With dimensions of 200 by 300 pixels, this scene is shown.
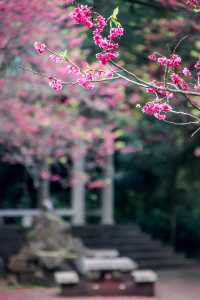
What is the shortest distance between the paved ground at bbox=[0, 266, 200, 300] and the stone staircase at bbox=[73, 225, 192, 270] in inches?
59.0

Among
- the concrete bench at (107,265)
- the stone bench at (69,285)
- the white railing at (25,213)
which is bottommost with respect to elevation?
the white railing at (25,213)

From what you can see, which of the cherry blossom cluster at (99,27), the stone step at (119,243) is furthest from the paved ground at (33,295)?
the cherry blossom cluster at (99,27)

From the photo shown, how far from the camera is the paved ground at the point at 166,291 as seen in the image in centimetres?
1097

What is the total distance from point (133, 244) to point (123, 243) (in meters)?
0.29

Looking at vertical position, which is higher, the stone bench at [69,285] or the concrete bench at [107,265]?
the concrete bench at [107,265]

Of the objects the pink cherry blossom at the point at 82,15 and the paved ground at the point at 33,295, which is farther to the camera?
the paved ground at the point at 33,295

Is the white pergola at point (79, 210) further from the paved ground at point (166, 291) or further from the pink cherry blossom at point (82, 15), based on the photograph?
the pink cherry blossom at point (82, 15)

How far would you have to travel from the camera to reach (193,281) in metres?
13.7

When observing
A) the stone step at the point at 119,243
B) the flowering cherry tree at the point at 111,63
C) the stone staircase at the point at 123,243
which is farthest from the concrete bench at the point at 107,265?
the flowering cherry tree at the point at 111,63

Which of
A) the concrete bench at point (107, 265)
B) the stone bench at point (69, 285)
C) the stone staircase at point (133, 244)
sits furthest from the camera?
the stone staircase at point (133, 244)

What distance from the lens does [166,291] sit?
12086 mm

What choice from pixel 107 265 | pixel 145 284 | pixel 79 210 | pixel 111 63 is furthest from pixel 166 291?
pixel 111 63

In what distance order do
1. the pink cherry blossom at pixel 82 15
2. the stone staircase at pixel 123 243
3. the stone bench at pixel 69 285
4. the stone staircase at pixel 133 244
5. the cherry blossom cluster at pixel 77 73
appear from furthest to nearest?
the stone staircase at pixel 133 244, the stone staircase at pixel 123 243, the stone bench at pixel 69 285, the cherry blossom cluster at pixel 77 73, the pink cherry blossom at pixel 82 15

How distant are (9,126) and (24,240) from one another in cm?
533
